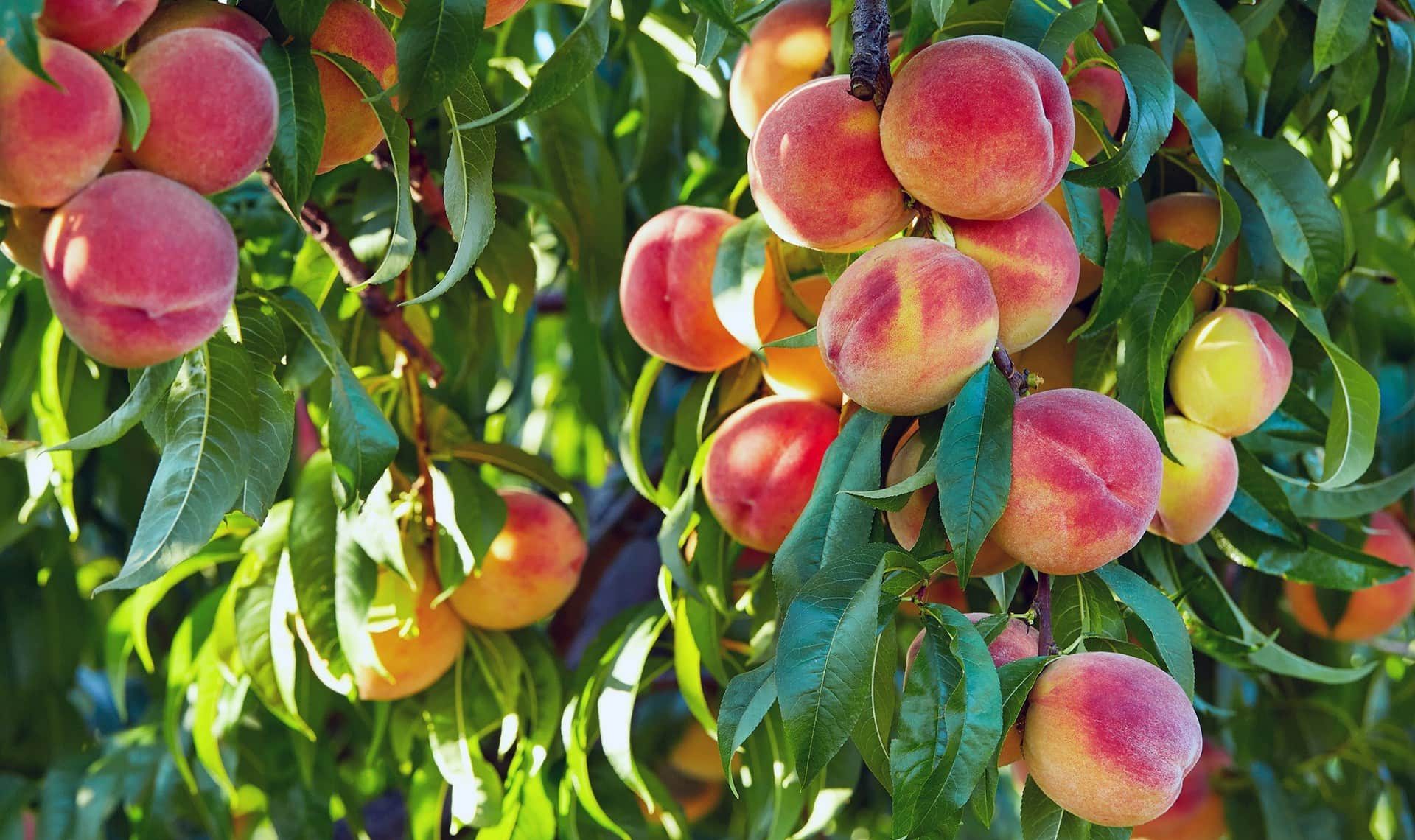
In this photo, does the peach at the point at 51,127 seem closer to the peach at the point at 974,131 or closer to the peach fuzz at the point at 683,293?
the peach at the point at 974,131

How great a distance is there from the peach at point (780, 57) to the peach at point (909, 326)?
0.34 m

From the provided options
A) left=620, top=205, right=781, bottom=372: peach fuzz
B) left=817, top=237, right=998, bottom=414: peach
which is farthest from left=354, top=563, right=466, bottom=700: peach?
left=817, top=237, right=998, bottom=414: peach

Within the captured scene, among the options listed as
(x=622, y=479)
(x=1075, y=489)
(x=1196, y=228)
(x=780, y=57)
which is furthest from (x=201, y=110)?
(x=622, y=479)

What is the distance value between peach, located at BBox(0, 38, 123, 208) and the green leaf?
1.12ft

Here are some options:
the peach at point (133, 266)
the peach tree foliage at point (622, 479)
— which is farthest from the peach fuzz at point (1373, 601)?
the peach at point (133, 266)

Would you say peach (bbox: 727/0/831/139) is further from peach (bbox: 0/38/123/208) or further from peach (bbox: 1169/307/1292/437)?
peach (bbox: 0/38/123/208)

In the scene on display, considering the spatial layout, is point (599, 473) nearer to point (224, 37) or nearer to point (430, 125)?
point (430, 125)

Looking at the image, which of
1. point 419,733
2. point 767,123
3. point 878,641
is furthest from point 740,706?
point 419,733

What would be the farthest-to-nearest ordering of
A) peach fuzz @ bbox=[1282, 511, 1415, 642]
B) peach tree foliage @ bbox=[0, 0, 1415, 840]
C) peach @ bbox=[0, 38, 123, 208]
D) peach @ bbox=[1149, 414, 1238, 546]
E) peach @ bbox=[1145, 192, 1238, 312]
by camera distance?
1. peach fuzz @ bbox=[1282, 511, 1415, 642]
2. peach @ bbox=[1145, 192, 1238, 312]
3. peach @ bbox=[1149, 414, 1238, 546]
4. peach tree foliage @ bbox=[0, 0, 1415, 840]
5. peach @ bbox=[0, 38, 123, 208]

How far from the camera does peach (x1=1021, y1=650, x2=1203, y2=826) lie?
592 millimetres

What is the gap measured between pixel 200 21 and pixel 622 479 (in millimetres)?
1194

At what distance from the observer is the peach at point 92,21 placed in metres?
0.51

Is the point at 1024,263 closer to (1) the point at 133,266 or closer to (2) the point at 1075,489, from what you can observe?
(2) the point at 1075,489

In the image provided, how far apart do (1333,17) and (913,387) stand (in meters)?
0.46
